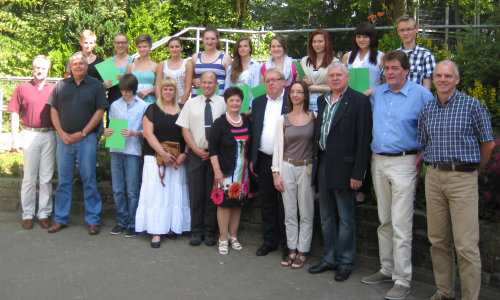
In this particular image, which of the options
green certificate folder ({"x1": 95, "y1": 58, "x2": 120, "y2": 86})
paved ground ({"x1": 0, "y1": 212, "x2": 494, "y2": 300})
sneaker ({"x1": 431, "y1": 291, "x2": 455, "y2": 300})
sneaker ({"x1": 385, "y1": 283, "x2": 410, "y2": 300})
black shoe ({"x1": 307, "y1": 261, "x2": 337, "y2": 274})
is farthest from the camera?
green certificate folder ({"x1": 95, "y1": 58, "x2": 120, "y2": 86})

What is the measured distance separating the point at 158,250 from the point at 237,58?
272 cm

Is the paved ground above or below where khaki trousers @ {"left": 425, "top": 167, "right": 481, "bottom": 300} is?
below

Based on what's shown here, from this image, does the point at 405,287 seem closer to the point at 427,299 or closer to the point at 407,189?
the point at 427,299

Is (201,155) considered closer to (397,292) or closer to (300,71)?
(300,71)

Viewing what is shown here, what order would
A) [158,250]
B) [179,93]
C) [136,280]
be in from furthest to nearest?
[179,93], [158,250], [136,280]

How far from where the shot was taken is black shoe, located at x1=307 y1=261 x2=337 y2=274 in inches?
207

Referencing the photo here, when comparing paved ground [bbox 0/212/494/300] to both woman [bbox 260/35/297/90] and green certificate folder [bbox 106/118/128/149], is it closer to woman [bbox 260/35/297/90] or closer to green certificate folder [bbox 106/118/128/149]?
green certificate folder [bbox 106/118/128/149]

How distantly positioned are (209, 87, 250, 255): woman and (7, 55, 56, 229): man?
254cm

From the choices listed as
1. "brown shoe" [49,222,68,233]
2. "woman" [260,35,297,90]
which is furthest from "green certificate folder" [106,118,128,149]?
"woman" [260,35,297,90]

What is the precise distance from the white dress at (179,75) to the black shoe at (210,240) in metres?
2.00

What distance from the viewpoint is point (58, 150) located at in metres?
6.66

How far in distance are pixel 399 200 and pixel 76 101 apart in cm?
438

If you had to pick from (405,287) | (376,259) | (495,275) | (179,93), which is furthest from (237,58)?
(495,275)

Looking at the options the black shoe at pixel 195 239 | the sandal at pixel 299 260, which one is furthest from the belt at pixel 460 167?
the black shoe at pixel 195 239
